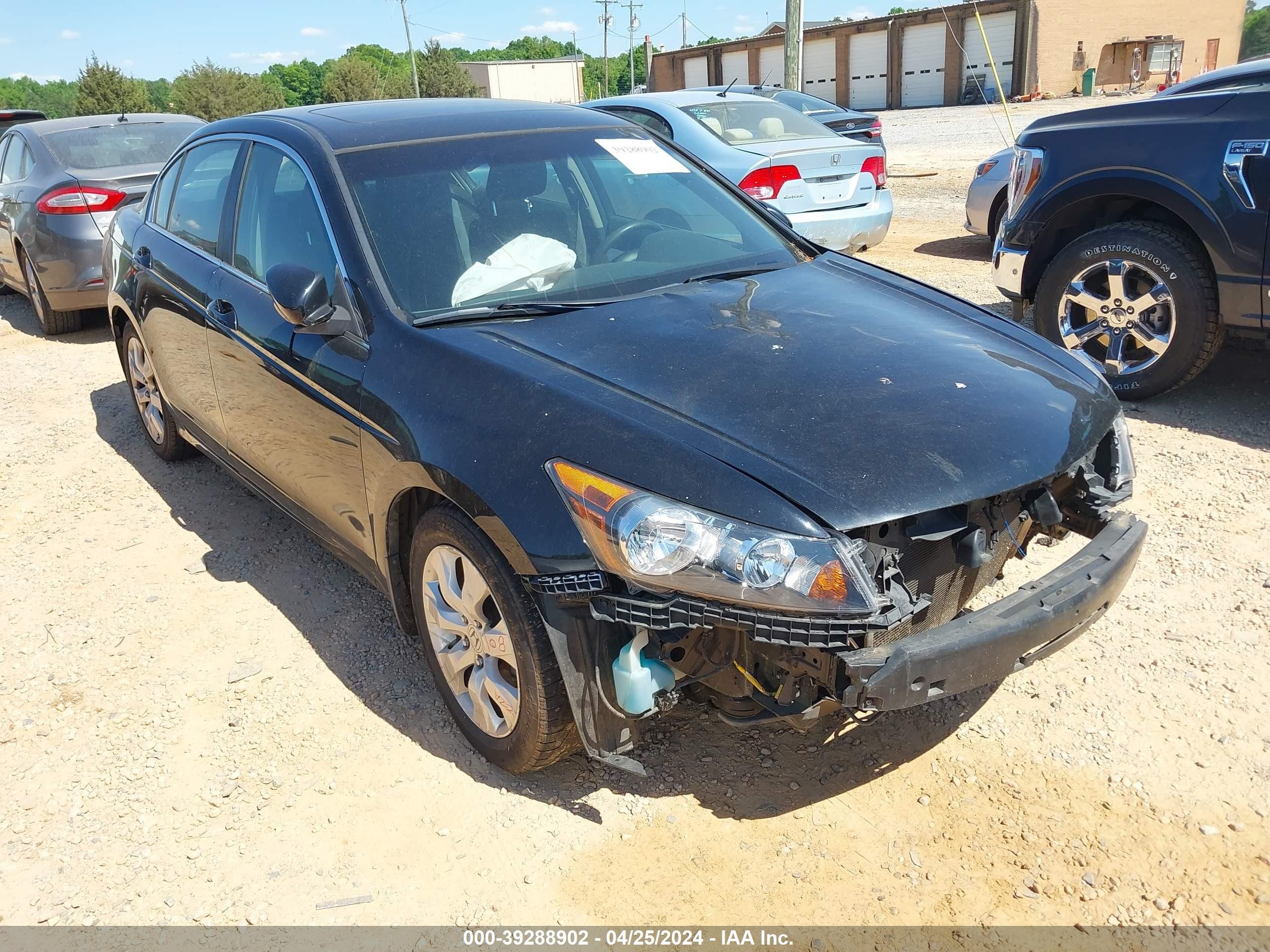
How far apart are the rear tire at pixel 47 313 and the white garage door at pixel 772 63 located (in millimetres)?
45078

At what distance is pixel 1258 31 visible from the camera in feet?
237

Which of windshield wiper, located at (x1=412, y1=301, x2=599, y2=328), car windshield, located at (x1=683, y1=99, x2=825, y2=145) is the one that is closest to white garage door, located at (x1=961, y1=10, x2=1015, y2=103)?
car windshield, located at (x1=683, y1=99, x2=825, y2=145)

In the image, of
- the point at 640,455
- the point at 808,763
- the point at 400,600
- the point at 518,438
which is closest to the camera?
the point at 640,455

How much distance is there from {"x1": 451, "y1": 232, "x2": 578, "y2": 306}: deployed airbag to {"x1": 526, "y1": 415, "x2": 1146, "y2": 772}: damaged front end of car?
3.17ft

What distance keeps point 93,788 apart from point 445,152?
228 cm

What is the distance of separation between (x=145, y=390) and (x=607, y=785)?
3764 mm

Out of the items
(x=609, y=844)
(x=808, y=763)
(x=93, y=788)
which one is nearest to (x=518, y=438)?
(x=609, y=844)

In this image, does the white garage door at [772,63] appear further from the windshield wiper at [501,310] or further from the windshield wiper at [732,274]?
the windshield wiper at [501,310]

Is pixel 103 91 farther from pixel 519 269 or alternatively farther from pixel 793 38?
pixel 519 269

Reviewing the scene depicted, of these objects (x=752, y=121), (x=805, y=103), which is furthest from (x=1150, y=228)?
(x=805, y=103)

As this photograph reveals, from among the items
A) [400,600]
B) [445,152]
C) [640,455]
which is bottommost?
[400,600]

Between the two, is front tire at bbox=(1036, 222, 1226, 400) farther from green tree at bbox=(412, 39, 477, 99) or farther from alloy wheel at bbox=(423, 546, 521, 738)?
green tree at bbox=(412, 39, 477, 99)

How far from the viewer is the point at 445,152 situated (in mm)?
3330

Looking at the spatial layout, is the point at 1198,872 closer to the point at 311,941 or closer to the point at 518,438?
the point at 518,438
